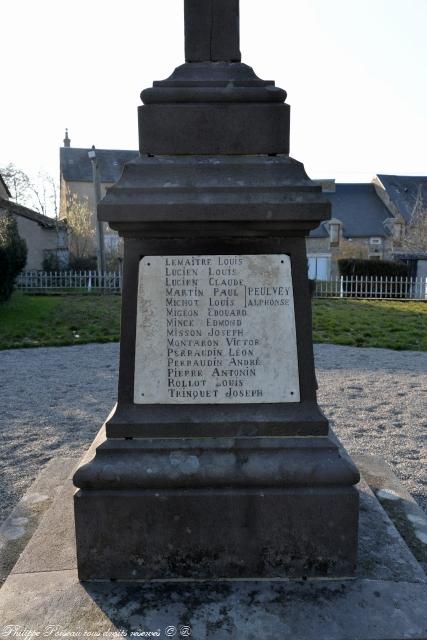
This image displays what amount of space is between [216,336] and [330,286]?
65.7 ft

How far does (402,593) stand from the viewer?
7.02 ft

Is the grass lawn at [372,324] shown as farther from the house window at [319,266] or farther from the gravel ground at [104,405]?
the house window at [319,266]

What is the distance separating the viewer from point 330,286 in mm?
21891

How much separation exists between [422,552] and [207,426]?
1.21 meters

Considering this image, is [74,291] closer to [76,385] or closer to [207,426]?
[76,385]

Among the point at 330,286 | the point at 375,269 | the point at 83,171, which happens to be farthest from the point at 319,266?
the point at 83,171

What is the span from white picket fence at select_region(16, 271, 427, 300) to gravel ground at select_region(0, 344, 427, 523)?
38.3ft

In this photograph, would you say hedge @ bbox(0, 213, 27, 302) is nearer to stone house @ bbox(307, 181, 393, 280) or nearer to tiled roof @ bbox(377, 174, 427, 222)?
stone house @ bbox(307, 181, 393, 280)

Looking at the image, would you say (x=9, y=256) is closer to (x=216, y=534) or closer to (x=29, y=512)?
(x=29, y=512)

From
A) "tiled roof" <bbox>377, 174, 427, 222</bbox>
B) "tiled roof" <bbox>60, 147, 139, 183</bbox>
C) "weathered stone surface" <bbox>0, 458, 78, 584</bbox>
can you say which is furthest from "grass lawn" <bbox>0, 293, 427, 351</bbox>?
"tiled roof" <bbox>60, 147, 139, 183</bbox>

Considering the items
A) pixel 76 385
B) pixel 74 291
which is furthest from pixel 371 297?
pixel 76 385

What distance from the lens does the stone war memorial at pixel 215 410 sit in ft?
7.46

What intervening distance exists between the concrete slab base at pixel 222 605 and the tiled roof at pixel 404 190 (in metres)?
39.0

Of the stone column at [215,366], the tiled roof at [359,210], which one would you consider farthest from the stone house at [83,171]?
the stone column at [215,366]
